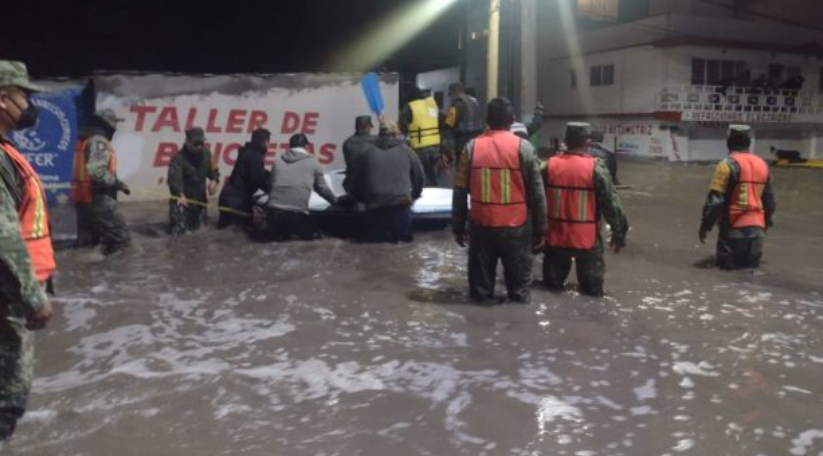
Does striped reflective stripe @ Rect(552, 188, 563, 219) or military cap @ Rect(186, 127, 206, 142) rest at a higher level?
military cap @ Rect(186, 127, 206, 142)

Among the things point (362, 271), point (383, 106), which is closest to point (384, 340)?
point (362, 271)

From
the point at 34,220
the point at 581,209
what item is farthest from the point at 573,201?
the point at 34,220

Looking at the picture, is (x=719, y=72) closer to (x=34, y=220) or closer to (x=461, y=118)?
(x=461, y=118)

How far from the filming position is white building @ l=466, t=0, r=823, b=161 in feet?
89.1

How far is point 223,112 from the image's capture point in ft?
39.0

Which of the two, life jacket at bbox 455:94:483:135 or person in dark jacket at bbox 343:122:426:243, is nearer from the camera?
person in dark jacket at bbox 343:122:426:243

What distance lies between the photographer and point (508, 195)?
595cm

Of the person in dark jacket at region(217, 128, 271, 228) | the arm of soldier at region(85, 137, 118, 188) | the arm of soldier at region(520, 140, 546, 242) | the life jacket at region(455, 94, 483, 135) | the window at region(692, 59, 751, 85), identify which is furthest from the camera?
the window at region(692, 59, 751, 85)

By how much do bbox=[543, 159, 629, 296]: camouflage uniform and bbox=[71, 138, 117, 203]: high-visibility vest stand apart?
A: 473 centimetres

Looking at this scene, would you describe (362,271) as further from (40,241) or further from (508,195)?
(40,241)

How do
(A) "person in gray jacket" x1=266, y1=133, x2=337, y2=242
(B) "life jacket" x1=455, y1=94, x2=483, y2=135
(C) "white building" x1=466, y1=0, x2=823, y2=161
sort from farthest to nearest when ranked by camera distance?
(C) "white building" x1=466, y1=0, x2=823, y2=161 → (B) "life jacket" x1=455, y1=94, x2=483, y2=135 → (A) "person in gray jacket" x1=266, y1=133, x2=337, y2=242

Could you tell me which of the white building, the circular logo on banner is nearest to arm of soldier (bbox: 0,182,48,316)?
the circular logo on banner

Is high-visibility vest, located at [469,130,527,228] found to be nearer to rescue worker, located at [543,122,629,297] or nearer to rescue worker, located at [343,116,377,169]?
rescue worker, located at [543,122,629,297]

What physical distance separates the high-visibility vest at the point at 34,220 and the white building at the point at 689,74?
23979 millimetres
